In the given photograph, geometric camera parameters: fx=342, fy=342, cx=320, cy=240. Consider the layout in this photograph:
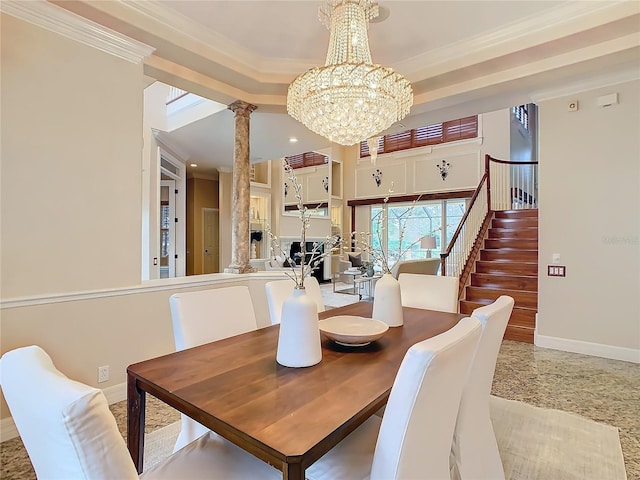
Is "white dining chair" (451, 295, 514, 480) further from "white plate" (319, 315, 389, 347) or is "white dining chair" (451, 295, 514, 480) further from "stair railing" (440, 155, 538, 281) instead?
"stair railing" (440, 155, 538, 281)

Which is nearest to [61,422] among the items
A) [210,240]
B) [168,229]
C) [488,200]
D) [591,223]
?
[591,223]

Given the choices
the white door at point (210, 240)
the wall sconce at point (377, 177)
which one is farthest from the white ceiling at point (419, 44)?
the wall sconce at point (377, 177)

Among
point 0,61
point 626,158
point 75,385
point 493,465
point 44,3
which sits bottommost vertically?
point 493,465

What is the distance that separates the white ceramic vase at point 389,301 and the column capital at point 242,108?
8.83 ft

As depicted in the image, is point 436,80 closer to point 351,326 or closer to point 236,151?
point 236,151

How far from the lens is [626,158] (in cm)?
338

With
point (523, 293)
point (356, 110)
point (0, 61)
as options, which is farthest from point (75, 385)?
point (523, 293)

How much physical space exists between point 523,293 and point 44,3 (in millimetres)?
5521

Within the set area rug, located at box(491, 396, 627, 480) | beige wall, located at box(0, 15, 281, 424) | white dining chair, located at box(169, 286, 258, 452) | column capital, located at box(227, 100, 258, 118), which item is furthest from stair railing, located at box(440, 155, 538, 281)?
beige wall, located at box(0, 15, 281, 424)

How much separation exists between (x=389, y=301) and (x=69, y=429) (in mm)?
1614

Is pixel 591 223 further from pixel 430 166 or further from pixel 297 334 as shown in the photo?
pixel 430 166

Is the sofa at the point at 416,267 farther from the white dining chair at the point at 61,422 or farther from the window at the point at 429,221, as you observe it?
the white dining chair at the point at 61,422

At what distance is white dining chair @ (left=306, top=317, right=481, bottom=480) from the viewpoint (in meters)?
0.92

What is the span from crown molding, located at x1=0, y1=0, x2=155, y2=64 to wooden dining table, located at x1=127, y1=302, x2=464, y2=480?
93.5 inches
